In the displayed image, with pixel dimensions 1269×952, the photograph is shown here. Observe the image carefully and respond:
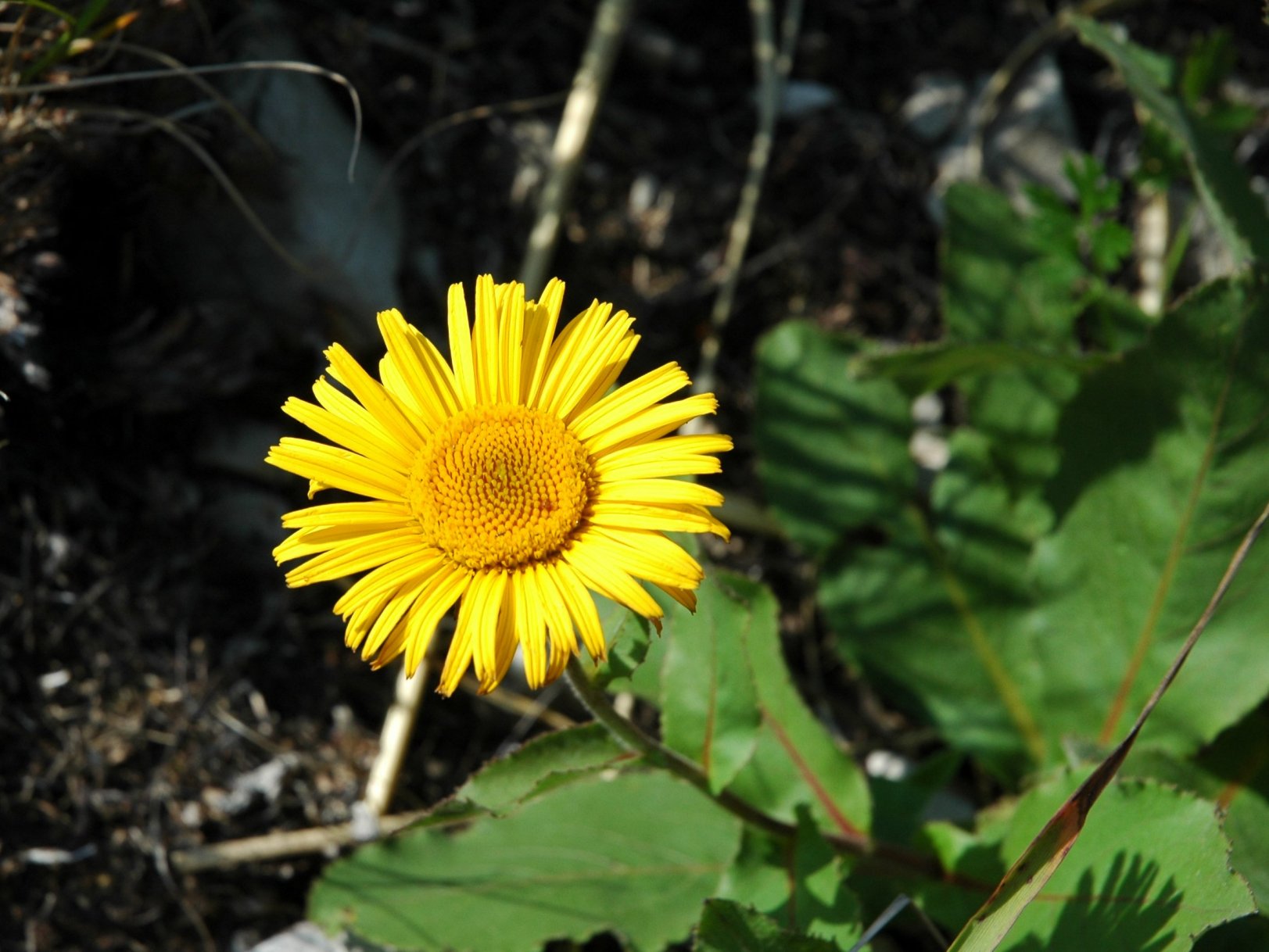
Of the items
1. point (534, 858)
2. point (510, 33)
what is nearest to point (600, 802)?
point (534, 858)

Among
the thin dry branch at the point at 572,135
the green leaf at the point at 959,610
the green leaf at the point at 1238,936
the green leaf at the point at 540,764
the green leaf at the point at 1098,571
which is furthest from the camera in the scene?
the thin dry branch at the point at 572,135

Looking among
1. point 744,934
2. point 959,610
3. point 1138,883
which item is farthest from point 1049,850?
point 959,610

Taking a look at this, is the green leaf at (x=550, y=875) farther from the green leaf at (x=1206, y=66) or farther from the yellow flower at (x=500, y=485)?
the green leaf at (x=1206, y=66)

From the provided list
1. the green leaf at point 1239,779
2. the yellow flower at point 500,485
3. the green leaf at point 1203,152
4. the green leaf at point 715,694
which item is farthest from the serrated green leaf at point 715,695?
the green leaf at point 1203,152

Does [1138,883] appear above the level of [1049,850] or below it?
below

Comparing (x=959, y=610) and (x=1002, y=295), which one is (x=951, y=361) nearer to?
(x=1002, y=295)

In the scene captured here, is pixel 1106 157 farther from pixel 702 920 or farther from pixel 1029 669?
pixel 702 920
